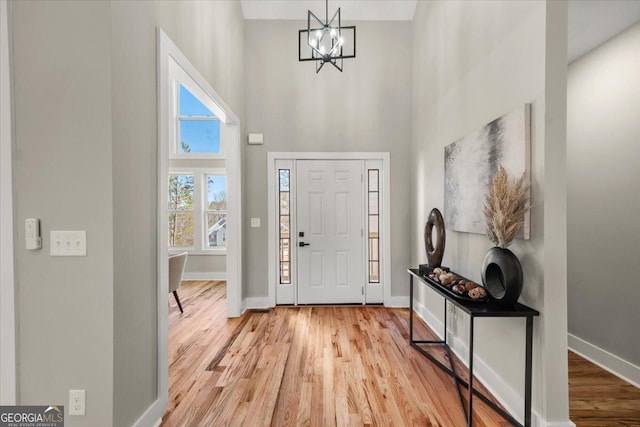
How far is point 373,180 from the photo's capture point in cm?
413

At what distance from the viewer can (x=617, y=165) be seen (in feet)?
7.80

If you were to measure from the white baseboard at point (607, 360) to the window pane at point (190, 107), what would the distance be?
21.4 ft

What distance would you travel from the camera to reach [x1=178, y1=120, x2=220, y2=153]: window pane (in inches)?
234

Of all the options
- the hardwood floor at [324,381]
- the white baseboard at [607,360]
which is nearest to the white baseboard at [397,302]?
the hardwood floor at [324,381]

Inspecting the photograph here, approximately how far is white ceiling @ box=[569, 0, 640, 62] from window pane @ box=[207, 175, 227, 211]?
18.0ft

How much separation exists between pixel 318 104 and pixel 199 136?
311 cm

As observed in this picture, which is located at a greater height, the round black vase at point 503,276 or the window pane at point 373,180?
the window pane at point 373,180

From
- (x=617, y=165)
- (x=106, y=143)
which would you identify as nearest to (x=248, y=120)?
(x=106, y=143)

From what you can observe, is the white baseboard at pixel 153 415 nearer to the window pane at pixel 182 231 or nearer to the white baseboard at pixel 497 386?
the white baseboard at pixel 497 386

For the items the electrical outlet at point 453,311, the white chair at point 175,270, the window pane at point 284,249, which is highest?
the window pane at point 284,249

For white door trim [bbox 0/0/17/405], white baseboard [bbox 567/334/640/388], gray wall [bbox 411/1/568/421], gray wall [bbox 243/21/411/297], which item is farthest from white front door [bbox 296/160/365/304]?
white door trim [bbox 0/0/17/405]

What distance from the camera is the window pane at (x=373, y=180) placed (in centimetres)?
412

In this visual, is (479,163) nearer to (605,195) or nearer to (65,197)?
(605,195)

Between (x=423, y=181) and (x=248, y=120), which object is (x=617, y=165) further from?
(x=248, y=120)
